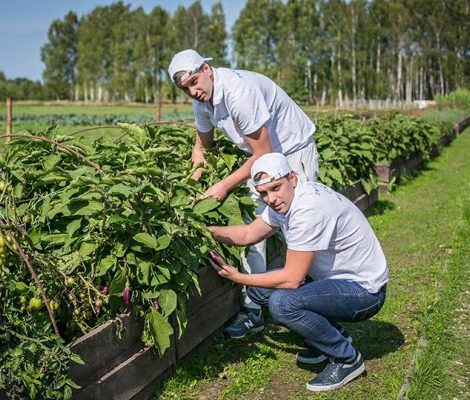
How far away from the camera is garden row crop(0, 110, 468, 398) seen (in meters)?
2.72

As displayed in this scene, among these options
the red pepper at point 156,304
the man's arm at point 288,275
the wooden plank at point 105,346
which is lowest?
the wooden plank at point 105,346

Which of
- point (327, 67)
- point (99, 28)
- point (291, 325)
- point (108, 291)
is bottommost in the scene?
point (291, 325)

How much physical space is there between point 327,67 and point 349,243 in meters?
60.9

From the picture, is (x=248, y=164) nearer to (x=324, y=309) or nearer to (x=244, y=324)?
(x=324, y=309)

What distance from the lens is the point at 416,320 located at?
487 cm

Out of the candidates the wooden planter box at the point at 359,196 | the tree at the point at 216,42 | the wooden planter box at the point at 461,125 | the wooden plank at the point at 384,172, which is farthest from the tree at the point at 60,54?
the wooden planter box at the point at 359,196

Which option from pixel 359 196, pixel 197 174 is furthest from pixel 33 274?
A: pixel 359 196

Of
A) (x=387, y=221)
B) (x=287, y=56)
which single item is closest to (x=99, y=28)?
(x=287, y=56)

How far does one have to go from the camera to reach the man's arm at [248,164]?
13.1 ft

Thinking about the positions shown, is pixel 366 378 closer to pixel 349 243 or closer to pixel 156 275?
pixel 349 243

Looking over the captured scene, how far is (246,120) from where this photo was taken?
3984mm

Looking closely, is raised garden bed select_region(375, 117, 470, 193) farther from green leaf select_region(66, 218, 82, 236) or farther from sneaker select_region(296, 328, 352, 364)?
green leaf select_region(66, 218, 82, 236)

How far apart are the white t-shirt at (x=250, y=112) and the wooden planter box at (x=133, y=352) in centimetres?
96

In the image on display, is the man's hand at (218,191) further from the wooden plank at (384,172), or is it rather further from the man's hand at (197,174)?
the wooden plank at (384,172)
